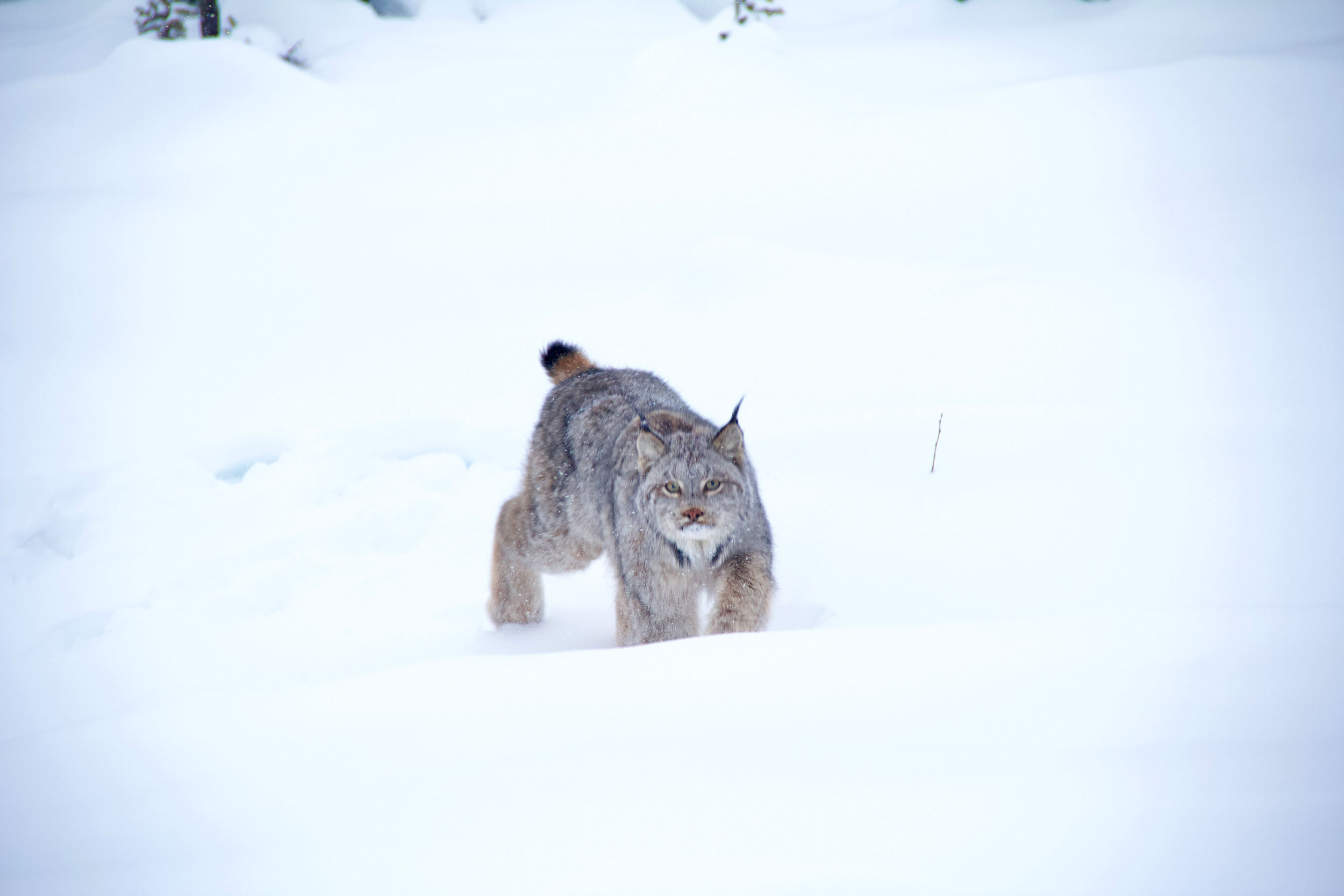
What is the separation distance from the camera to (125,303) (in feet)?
23.9

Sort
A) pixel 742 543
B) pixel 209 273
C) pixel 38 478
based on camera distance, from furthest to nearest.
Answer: pixel 209 273 < pixel 38 478 < pixel 742 543

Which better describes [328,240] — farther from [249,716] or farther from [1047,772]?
[1047,772]

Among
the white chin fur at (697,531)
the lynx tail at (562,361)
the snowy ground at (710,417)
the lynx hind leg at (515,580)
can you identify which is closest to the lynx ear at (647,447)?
the white chin fur at (697,531)

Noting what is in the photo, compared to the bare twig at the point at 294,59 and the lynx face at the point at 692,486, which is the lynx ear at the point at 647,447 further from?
the bare twig at the point at 294,59

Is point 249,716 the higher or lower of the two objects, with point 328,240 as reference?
lower

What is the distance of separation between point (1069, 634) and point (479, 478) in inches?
142

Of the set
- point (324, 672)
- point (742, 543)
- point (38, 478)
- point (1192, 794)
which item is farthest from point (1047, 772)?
point (38, 478)

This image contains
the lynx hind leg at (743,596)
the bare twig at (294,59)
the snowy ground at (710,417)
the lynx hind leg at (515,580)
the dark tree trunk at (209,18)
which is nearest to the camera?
the snowy ground at (710,417)

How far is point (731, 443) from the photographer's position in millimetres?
3375

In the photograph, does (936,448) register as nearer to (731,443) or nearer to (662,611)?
(731,443)

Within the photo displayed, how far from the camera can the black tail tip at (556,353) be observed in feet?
14.5

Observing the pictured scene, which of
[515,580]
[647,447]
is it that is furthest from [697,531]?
[515,580]

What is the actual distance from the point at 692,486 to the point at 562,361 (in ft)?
4.81

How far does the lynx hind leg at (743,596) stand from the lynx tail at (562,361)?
1543 mm
